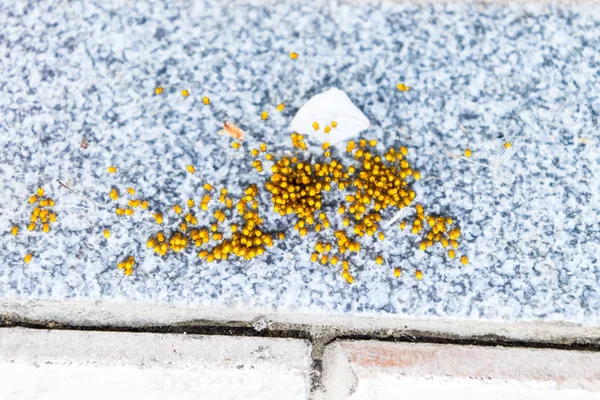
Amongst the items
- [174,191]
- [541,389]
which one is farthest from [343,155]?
[541,389]

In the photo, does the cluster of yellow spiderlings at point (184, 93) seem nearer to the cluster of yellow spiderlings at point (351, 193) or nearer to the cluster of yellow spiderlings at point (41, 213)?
the cluster of yellow spiderlings at point (351, 193)

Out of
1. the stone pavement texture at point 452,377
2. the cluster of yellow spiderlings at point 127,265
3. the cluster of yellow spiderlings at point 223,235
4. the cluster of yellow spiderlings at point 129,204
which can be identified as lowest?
the stone pavement texture at point 452,377

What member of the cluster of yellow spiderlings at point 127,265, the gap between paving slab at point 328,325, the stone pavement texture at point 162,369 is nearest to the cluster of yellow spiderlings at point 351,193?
the gap between paving slab at point 328,325

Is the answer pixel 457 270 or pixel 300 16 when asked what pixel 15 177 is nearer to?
pixel 300 16

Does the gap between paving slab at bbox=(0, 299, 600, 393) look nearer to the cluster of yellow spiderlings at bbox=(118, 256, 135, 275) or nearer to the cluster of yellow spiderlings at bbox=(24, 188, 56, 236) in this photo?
the cluster of yellow spiderlings at bbox=(118, 256, 135, 275)

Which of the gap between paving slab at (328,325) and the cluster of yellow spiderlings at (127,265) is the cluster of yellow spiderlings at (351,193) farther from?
the cluster of yellow spiderlings at (127,265)

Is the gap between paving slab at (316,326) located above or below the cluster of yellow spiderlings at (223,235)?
below

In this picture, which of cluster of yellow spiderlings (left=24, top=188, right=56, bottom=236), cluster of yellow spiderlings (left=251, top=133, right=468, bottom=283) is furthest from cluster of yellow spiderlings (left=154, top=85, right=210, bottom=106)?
cluster of yellow spiderlings (left=24, top=188, right=56, bottom=236)
